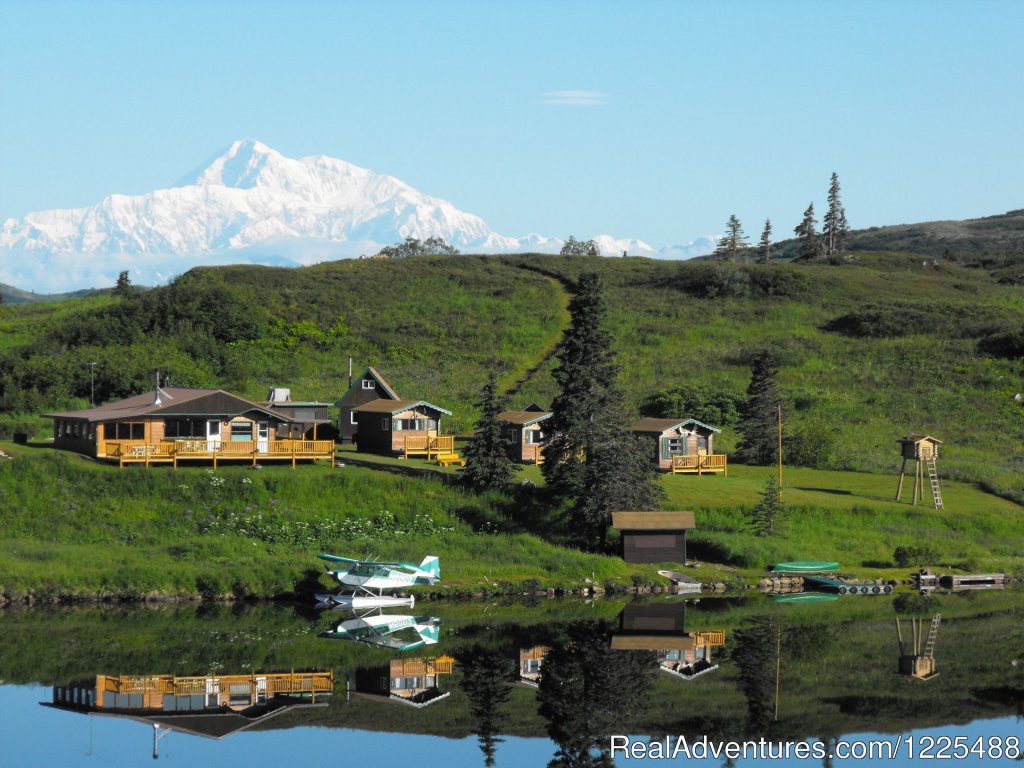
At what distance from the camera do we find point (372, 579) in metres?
50.7

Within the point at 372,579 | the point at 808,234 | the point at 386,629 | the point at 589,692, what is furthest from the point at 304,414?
the point at 808,234

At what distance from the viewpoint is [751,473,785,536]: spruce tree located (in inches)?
2344

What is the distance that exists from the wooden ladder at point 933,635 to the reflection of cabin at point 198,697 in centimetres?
1943

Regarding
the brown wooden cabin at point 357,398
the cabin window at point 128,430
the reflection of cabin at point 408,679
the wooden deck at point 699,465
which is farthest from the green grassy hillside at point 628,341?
the reflection of cabin at point 408,679

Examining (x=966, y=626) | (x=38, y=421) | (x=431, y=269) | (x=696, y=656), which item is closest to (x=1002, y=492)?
(x=966, y=626)

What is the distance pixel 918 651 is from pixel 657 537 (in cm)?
1533

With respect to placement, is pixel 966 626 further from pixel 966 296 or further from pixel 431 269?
pixel 431 269

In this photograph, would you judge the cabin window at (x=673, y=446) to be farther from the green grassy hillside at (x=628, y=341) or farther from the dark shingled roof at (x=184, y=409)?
the dark shingled roof at (x=184, y=409)

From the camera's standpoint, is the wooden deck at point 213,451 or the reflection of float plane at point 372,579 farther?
the wooden deck at point 213,451

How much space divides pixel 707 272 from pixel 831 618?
87710mm

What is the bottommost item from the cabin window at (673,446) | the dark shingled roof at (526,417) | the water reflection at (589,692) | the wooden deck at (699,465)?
the water reflection at (589,692)

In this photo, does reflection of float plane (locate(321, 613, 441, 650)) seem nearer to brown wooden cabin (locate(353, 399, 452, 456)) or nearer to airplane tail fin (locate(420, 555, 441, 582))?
airplane tail fin (locate(420, 555, 441, 582))

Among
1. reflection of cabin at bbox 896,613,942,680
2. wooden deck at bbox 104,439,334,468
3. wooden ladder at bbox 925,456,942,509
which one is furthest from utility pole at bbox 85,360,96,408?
reflection of cabin at bbox 896,613,942,680

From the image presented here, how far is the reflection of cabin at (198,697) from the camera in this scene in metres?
34.8
